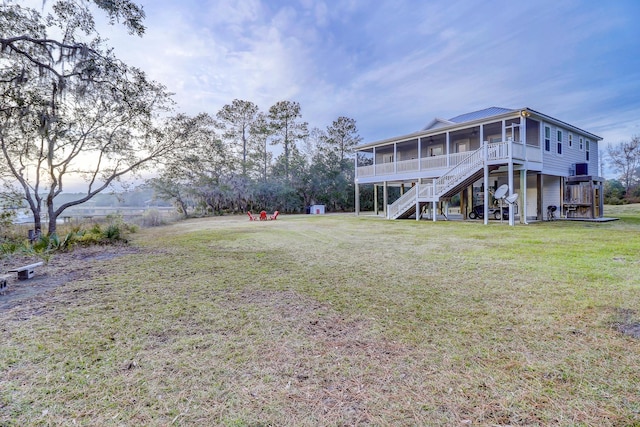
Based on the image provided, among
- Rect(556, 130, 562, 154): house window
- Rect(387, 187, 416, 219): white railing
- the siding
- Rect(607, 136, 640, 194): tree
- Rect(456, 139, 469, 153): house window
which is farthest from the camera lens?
Rect(607, 136, 640, 194): tree

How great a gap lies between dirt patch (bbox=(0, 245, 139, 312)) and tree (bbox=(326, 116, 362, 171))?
1116 inches

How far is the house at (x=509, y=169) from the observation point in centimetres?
1323

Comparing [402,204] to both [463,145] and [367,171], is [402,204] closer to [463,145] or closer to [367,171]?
[367,171]

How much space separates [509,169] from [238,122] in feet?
78.7

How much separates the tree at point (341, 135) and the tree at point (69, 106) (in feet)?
74.8

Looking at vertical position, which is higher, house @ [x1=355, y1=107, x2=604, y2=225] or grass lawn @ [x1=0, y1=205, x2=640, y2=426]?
house @ [x1=355, y1=107, x2=604, y2=225]

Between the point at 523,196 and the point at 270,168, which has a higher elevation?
the point at 270,168

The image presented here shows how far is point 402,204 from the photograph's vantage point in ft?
53.8

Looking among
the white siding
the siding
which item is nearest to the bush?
the siding

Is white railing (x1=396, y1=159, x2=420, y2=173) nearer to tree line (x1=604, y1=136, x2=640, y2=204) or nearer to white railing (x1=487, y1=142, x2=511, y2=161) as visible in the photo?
white railing (x1=487, y1=142, x2=511, y2=161)

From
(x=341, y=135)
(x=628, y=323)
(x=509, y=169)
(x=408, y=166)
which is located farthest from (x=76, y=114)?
(x=341, y=135)

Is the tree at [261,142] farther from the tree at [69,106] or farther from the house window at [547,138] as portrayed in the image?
the house window at [547,138]

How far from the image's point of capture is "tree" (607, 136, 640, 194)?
3253cm

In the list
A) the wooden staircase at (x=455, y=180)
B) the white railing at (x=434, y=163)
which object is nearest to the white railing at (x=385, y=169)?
the white railing at (x=434, y=163)
